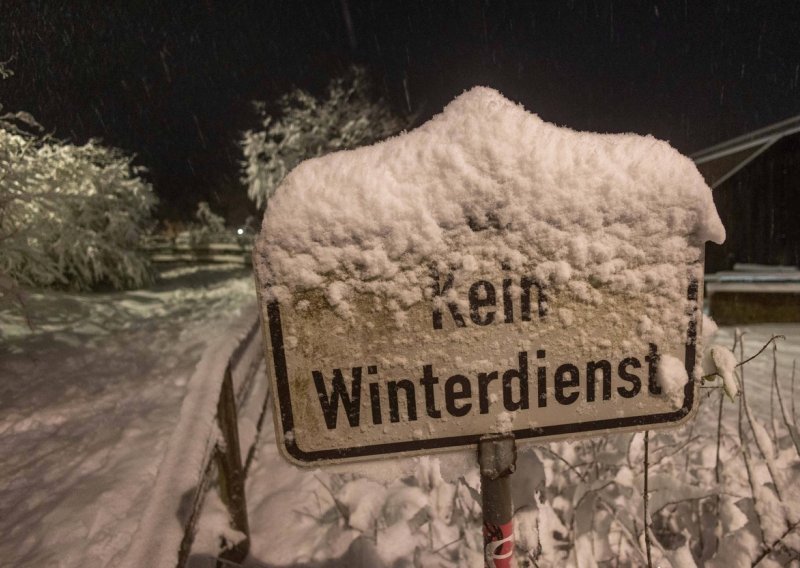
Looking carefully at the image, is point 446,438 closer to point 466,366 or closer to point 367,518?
point 466,366

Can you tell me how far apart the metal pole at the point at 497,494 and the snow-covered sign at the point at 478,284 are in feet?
0.11

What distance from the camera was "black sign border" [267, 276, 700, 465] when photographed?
0.96 meters

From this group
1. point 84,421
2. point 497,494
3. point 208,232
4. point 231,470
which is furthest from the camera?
point 208,232

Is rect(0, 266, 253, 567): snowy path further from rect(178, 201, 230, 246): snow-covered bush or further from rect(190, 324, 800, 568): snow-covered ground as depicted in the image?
rect(178, 201, 230, 246): snow-covered bush

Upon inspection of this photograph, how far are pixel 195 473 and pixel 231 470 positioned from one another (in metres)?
0.63

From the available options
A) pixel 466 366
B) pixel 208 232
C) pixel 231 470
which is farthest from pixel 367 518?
pixel 208 232

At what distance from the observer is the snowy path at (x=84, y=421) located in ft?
10.1

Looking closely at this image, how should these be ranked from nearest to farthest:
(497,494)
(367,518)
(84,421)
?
(497,494)
(367,518)
(84,421)

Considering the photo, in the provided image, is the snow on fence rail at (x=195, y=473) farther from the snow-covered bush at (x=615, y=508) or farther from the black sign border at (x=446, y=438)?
the black sign border at (x=446, y=438)

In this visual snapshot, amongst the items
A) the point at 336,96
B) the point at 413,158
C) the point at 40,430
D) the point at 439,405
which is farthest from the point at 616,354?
the point at 336,96

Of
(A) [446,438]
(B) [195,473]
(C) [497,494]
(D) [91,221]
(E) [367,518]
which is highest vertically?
(D) [91,221]

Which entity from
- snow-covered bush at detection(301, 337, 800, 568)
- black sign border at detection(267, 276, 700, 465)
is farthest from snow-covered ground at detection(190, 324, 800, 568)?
black sign border at detection(267, 276, 700, 465)

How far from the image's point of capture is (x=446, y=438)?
1011mm

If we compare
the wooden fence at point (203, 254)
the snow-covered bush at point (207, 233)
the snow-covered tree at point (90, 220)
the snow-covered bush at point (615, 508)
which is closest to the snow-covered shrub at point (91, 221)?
the snow-covered tree at point (90, 220)
